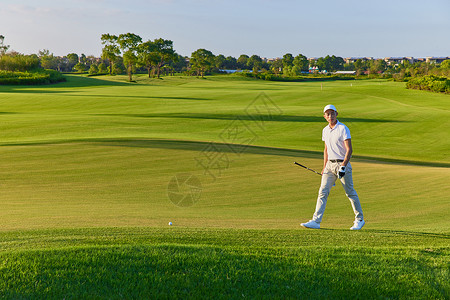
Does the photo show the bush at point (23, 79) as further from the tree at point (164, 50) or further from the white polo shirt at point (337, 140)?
the white polo shirt at point (337, 140)

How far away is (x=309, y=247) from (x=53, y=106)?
39914 mm

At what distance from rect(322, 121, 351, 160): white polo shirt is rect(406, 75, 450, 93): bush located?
2431 inches

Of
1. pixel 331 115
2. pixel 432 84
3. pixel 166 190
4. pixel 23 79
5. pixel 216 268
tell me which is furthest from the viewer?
pixel 23 79

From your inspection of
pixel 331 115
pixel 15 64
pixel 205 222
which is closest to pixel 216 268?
pixel 205 222

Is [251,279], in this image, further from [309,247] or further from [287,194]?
[287,194]

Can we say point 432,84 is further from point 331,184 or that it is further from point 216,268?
point 216,268

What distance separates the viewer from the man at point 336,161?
878 centimetres

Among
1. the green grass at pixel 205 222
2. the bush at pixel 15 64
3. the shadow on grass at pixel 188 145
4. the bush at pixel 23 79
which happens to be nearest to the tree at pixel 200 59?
the bush at pixel 15 64

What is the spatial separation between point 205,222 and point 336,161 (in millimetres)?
3269

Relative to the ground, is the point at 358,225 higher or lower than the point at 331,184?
lower

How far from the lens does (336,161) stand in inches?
354

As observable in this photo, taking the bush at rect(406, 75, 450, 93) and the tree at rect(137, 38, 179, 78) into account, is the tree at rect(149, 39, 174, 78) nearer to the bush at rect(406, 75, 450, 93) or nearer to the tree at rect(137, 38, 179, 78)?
the tree at rect(137, 38, 179, 78)

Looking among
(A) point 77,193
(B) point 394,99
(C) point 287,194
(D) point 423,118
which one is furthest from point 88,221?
(B) point 394,99

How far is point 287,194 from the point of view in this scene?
13.3 meters
